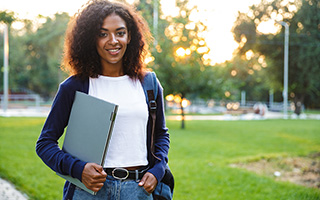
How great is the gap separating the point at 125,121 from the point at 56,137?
13.9 inches

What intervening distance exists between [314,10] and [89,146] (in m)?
10.2

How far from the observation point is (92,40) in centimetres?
203

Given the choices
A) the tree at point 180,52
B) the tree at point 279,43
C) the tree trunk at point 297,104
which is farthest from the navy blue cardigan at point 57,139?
the tree trunk at point 297,104

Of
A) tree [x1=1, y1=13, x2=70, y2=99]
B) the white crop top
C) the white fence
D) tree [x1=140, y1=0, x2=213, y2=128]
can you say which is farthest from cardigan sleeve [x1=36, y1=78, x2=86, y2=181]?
tree [x1=1, y1=13, x2=70, y2=99]

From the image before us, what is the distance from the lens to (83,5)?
6.95 ft

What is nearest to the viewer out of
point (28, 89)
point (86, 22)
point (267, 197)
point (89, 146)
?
point (89, 146)

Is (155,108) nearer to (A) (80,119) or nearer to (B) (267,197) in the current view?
(A) (80,119)

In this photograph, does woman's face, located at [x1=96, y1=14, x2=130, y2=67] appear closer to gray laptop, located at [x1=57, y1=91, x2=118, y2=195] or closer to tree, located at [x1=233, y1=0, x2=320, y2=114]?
gray laptop, located at [x1=57, y1=91, x2=118, y2=195]

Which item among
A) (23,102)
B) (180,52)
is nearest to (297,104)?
(180,52)

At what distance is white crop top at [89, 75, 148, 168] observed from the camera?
75.4 inches

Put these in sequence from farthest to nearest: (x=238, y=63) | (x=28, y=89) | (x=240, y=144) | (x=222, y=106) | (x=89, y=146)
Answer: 1. (x=28, y=89)
2. (x=238, y=63)
3. (x=222, y=106)
4. (x=240, y=144)
5. (x=89, y=146)

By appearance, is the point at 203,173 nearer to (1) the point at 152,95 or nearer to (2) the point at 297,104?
(1) the point at 152,95

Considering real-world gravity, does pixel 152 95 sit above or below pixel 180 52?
below

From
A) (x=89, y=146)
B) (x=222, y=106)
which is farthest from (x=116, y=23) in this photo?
(x=222, y=106)
